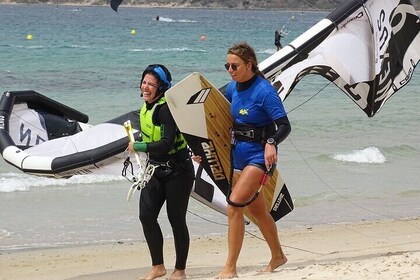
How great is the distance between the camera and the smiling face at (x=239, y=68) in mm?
5812

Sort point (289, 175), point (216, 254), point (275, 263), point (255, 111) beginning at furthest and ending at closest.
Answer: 1. point (289, 175)
2. point (216, 254)
3. point (275, 263)
4. point (255, 111)

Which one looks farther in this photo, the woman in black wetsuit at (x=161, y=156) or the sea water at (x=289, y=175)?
the sea water at (x=289, y=175)

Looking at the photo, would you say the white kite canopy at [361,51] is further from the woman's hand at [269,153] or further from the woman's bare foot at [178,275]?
the woman's bare foot at [178,275]

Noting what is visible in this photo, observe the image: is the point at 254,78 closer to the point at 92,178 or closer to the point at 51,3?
the point at 92,178

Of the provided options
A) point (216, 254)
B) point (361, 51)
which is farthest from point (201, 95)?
point (216, 254)

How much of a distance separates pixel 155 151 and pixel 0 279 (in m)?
2.24

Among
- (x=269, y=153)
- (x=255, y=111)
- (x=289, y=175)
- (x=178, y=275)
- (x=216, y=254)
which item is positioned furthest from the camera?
(x=289, y=175)

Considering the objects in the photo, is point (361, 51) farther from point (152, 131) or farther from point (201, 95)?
point (152, 131)

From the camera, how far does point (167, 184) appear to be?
6094 mm

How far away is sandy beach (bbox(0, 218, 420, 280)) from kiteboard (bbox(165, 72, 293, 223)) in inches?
30.8

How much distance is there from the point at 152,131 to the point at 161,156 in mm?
175

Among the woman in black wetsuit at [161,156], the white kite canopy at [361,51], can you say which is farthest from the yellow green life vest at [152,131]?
the white kite canopy at [361,51]

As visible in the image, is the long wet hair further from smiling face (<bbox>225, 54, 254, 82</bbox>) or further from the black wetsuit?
the black wetsuit

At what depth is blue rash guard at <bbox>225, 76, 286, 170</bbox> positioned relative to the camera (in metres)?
5.78
